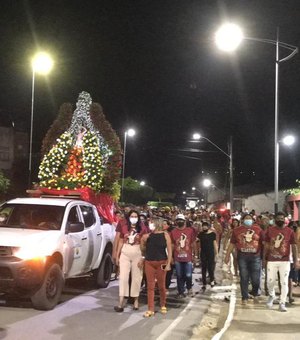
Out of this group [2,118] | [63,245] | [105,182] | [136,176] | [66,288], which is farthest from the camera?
[136,176]

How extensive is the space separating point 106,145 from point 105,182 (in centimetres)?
126

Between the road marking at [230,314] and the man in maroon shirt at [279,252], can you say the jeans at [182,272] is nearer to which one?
the road marking at [230,314]

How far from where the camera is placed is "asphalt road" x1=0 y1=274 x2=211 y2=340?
7441 millimetres

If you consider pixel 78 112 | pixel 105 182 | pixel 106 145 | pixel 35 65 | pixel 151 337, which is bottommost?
pixel 151 337

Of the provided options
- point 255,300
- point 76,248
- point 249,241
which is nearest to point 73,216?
point 76,248

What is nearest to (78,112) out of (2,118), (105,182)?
(105,182)

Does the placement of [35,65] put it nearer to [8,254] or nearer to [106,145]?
[106,145]

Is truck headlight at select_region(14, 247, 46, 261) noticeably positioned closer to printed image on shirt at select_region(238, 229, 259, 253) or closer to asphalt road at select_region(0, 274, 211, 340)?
asphalt road at select_region(0, 274, 211, 340)

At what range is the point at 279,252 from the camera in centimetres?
962

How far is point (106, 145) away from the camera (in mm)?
17578

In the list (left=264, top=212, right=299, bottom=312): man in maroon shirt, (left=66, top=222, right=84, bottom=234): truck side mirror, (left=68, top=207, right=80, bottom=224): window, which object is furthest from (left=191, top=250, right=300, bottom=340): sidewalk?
(left=68, top=207, right=80, bottom=224): window

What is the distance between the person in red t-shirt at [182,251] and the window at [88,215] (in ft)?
6.00

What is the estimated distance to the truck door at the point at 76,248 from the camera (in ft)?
32.7

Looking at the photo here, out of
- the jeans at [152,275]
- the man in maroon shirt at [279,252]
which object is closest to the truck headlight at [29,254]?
the jeans at [152,275]
